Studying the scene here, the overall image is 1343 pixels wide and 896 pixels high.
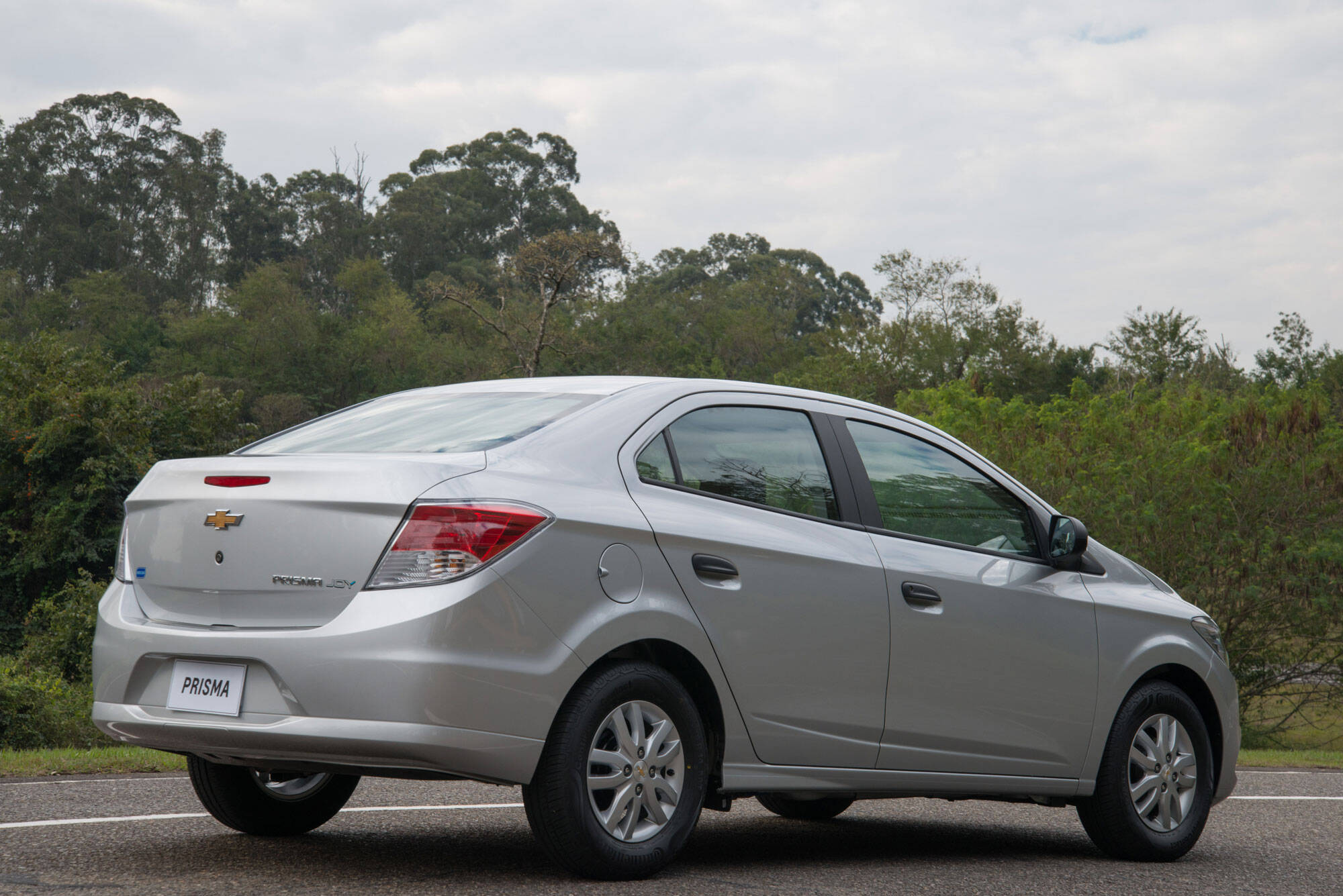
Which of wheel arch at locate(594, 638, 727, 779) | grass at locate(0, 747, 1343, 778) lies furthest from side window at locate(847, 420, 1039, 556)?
grass at locate(0, 747, 1343, 778)

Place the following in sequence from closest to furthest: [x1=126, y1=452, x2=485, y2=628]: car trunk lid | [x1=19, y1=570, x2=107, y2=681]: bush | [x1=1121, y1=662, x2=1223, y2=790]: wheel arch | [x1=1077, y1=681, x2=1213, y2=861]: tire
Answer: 1. [x1=126, y1=452, x2=485, y2=628]: car trunk lid
2. [x1=1077, y1=681, x2=1213, y2=861]: tire
3. [x1=1121, y1=662, x2=1223, y2=790]: wheel arch
4. [x1=19, y1=570, x2=107, y2=681]: bush

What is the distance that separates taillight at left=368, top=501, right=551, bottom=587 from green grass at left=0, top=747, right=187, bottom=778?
461 centimetres

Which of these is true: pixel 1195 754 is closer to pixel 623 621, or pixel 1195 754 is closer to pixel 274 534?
pixel 623 621

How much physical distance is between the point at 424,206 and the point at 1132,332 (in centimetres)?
5248

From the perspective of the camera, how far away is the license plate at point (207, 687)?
4.18m

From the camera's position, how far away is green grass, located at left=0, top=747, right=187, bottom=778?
840 centimetres

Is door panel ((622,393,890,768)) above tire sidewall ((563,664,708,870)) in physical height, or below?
above

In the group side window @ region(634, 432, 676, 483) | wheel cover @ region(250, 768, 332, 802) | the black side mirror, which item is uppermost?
side window @ region(634, 432, 676, 483)

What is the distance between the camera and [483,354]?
2783 inches

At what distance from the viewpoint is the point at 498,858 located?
5.05 m

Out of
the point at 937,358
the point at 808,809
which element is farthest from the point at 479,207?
the point at 808,809

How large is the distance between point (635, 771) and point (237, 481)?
151 centimetres

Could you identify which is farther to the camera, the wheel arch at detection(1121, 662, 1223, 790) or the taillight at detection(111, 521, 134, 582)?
the wheel arch at detection(1121, 662, 1223, 790)

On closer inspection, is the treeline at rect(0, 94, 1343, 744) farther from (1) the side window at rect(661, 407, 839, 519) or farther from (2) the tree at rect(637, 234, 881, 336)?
(1) the side window at rect(661, 407, 839, 519)
